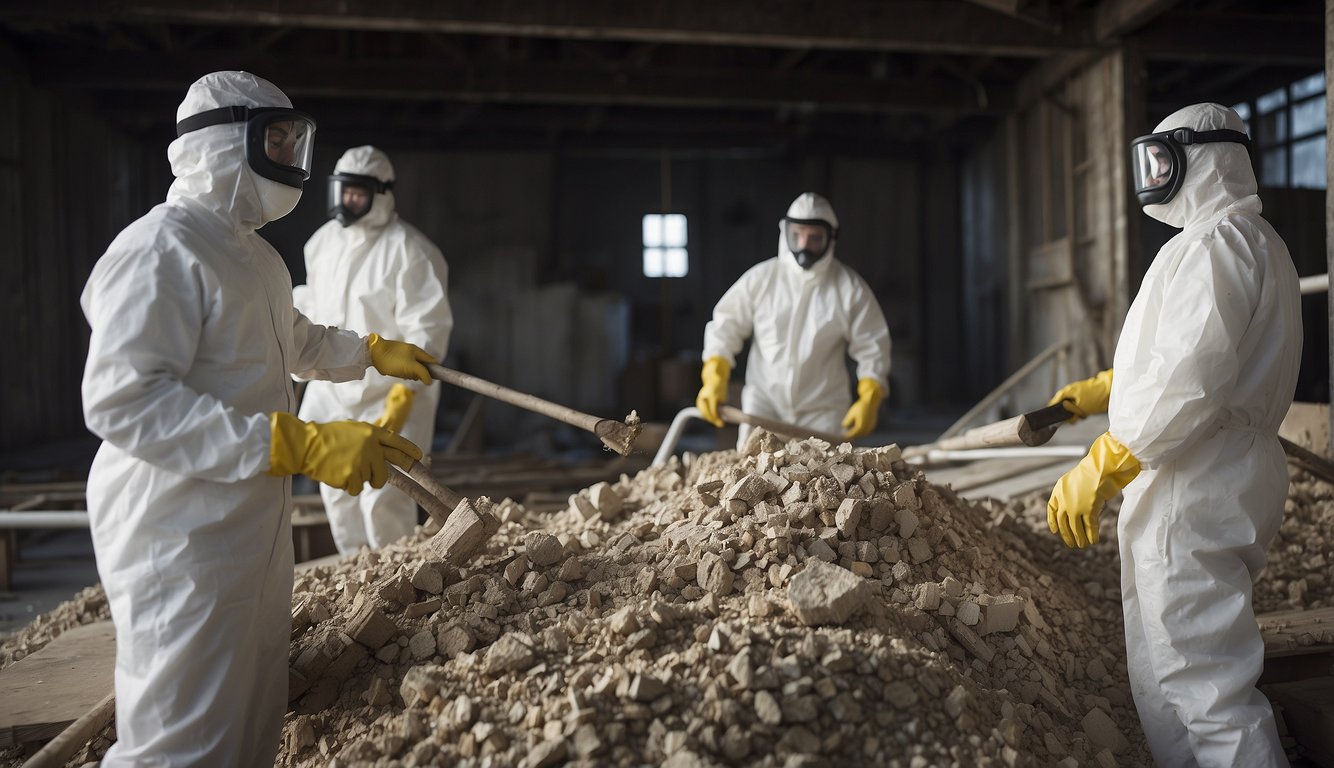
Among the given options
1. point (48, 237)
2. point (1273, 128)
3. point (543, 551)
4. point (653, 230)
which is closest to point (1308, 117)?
point (1273, 128)

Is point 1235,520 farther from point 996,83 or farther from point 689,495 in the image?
point 996,83

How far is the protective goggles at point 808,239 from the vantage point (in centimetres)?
524

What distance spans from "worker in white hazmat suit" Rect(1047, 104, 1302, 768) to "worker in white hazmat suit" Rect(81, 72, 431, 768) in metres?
1.95

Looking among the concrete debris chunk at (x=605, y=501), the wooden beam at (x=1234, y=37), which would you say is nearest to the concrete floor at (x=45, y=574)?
the concrete debris chunk at (x=605, y=501)

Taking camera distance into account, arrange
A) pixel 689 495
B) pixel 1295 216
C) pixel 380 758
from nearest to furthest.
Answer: pixel 380 758, pixel 689 495, pixel 1295 216

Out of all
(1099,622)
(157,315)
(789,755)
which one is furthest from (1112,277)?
(157,315)

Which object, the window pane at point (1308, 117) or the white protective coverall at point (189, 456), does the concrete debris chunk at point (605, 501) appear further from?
the window pane at point (1308, 117)

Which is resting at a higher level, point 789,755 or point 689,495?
point 689,495

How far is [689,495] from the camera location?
340cm

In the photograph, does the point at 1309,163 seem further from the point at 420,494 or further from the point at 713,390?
the point at 420,494

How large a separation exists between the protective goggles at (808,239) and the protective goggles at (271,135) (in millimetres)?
3104

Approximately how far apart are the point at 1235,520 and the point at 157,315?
274 centimetres

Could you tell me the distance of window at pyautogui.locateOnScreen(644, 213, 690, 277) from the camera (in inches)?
602

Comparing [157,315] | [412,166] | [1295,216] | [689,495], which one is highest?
[412,166]
